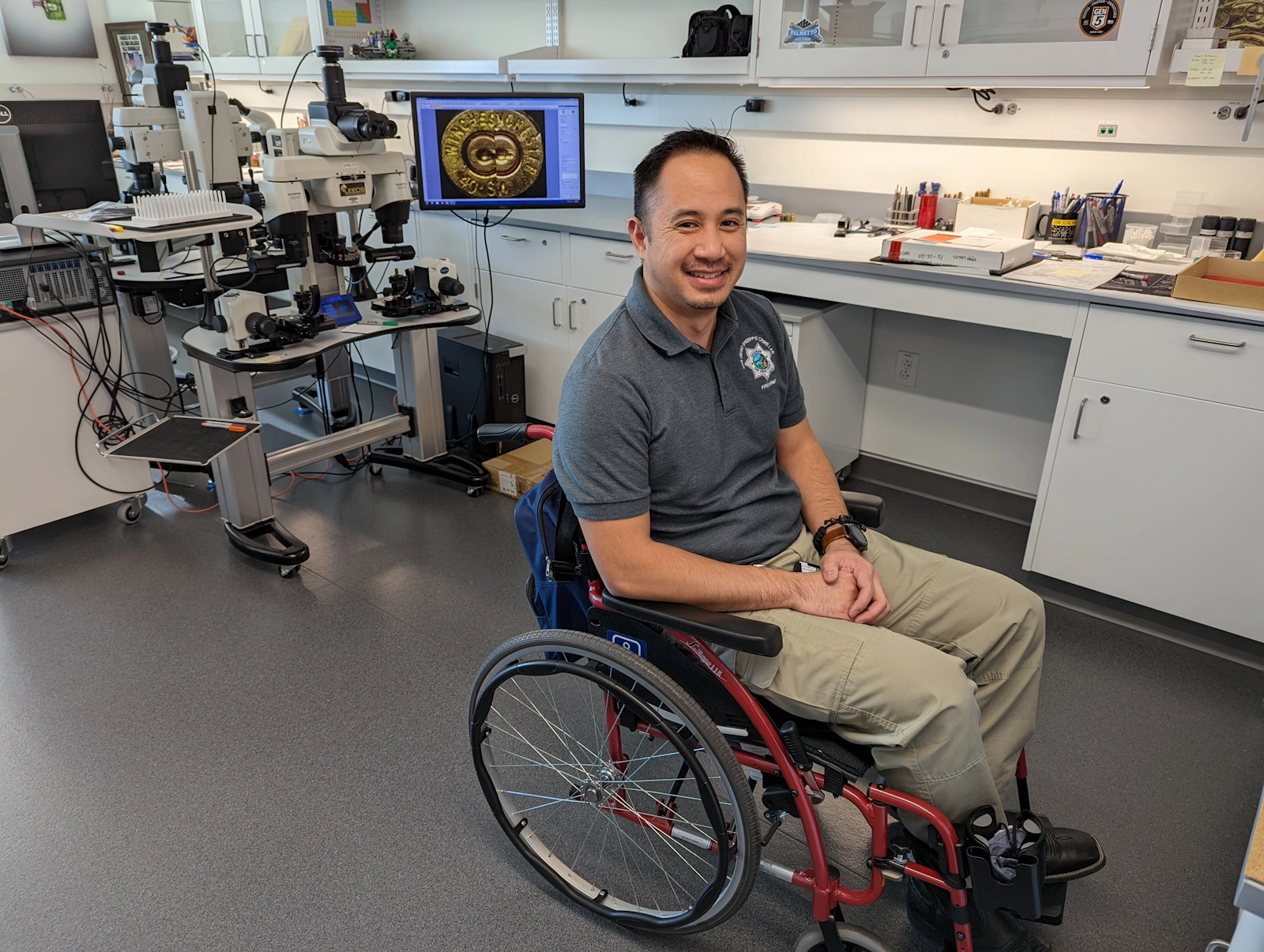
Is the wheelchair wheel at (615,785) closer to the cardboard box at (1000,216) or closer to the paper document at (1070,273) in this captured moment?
the paper document at (1070,273)

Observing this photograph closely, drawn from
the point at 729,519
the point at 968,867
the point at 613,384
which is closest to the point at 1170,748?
the point at 968,867

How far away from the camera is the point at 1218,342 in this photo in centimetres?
194

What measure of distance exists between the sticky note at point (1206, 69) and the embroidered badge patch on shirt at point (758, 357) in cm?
153

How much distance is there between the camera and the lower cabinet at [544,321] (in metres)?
3.13

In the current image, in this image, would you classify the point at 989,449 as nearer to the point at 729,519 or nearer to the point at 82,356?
the point at 729,519

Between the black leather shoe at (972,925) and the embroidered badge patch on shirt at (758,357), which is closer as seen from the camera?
the black leather shoe at (972,925)

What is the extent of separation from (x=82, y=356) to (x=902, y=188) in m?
2.58

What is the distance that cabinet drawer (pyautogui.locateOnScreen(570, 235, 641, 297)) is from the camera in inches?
115

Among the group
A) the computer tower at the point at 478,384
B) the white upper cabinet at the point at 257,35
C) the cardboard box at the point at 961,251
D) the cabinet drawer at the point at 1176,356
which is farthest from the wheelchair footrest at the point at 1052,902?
the white upper cabinet at the point at 257,35

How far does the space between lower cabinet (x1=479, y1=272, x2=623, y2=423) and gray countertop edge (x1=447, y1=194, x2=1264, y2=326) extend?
22 cm

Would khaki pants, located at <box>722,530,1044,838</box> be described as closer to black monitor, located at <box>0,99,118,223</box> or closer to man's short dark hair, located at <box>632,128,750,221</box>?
man's short dark hair, located at <box>632,128,750,221</box>

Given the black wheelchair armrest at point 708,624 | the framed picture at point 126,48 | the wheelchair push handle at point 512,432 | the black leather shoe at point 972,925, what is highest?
the framed picture at point 126,48

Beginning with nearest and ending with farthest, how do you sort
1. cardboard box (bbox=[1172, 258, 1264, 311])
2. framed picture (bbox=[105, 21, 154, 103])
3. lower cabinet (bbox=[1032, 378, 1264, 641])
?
cardboard box (bbox=[1172, 258, 1264, 311]) → lower cabinet (bbox=[1032, 378, 1264, 641]) → framed picture (bbox=[105, 21, 154, 103])

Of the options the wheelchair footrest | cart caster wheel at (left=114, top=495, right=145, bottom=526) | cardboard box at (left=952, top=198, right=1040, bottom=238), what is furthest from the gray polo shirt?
cart caster wheel at (left=114, top=495, right=145, bottom=526)
